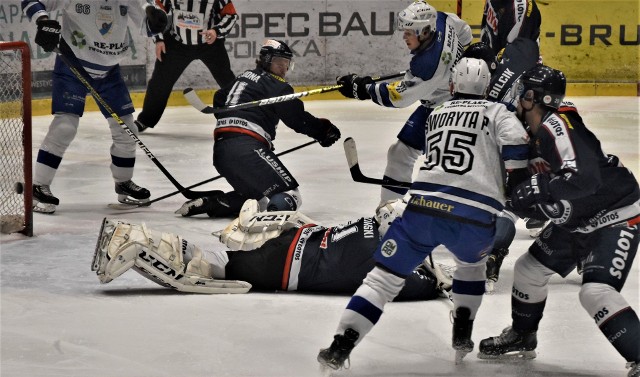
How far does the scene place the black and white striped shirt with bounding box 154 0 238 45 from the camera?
27.5ft

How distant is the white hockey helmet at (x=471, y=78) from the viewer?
3779mm

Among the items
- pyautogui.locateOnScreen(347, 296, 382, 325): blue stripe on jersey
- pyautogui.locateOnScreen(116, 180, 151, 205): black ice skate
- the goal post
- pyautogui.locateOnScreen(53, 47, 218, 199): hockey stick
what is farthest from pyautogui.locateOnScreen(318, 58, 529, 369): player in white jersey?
pyautogui.locateOnScreen(116, 180, 151, 205): black ice skate

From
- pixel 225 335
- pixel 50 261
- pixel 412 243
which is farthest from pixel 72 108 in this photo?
pixel 412 243

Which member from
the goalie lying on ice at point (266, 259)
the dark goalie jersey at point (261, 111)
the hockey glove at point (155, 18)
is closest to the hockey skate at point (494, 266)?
the goalie lying on ice at point (266, 259)

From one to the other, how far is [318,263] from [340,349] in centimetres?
99

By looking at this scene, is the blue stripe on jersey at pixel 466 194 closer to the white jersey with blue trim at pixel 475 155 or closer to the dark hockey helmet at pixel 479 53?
the white jersey with blue trim at pixel 475 155

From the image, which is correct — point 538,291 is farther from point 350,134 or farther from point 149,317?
point 350,134

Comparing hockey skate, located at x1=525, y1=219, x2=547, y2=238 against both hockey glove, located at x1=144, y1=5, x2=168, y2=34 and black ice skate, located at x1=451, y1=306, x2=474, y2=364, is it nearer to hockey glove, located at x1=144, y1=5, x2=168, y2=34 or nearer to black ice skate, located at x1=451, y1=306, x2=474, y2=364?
black ice skate, located at x1=451, y1=306, x2=474, y2=364

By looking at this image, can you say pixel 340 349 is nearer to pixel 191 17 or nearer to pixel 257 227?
pixel 257 227

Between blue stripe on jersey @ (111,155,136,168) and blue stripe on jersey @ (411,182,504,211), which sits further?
blue stripe on jersey @ (111,155,136,168)

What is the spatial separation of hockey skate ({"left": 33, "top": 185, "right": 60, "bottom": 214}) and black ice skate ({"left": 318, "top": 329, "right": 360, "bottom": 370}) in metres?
2.87

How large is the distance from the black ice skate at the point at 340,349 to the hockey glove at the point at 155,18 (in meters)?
3.29

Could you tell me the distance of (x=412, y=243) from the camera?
3.69m

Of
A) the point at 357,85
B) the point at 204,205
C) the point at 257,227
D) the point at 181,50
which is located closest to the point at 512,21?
the point at 357,85
